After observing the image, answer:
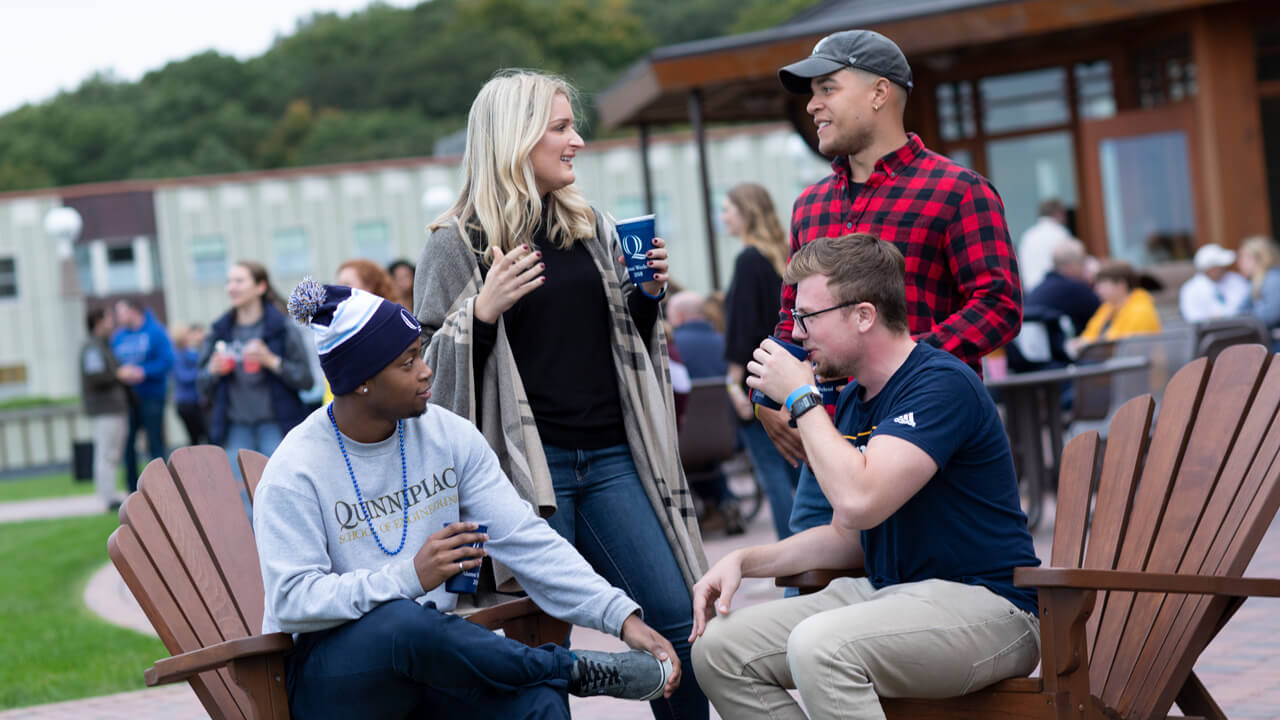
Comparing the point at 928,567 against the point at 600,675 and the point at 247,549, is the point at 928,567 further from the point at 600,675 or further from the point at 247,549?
the point at 247,549

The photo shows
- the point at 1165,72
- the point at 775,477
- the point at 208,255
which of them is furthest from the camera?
the point at 208,255

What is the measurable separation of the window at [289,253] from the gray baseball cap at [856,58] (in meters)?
41.9

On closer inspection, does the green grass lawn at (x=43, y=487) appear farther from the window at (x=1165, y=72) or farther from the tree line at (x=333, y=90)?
the tree line at (x=333, y=90)

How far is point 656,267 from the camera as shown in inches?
136

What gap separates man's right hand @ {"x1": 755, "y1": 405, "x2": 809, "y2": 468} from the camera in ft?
12.6

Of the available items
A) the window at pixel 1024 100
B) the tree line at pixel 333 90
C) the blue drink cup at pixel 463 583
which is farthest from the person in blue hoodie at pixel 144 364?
the tree line at pixel 333 90

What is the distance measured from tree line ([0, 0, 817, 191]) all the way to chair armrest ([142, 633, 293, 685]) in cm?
7002

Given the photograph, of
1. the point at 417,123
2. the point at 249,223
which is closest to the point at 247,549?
the point at 249,223

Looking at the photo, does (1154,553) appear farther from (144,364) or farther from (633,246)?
(144,364)

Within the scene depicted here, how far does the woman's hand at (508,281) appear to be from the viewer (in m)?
3.29

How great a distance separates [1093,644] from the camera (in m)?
3.25

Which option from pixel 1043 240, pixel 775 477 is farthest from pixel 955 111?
pixel 775 477

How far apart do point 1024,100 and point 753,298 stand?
31.7ft

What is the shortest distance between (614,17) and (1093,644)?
276 feet
